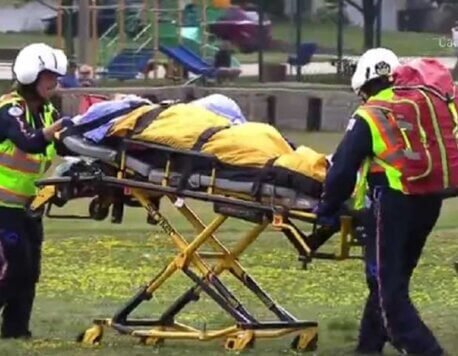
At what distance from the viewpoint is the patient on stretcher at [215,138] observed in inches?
395

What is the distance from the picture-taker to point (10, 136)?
36.0ft

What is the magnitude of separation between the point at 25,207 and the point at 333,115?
67.5ft

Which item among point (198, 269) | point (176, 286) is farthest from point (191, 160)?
point (176, 286)

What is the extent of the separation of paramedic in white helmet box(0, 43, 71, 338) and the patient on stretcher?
1.54 feet

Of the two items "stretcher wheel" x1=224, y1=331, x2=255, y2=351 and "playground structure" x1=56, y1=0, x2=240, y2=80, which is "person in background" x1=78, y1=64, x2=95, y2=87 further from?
"stretcher wheel" x1=224, y1=331, x2=255, y2=351

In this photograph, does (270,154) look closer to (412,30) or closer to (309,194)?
(309,194)

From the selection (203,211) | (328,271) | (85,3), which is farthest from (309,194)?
(85,3)

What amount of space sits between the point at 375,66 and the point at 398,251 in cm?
100

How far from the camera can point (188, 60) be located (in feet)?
124

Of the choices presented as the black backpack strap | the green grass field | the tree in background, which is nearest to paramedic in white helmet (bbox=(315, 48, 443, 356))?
the black backpack strap

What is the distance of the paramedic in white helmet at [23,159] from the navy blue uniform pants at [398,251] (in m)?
2.14

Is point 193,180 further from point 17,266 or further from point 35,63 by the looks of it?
point 17,266

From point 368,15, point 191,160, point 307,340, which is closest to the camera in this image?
point 191,160

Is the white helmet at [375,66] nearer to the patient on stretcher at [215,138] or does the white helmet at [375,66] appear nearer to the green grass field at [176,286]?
the patient on stretcher at [215,138]
